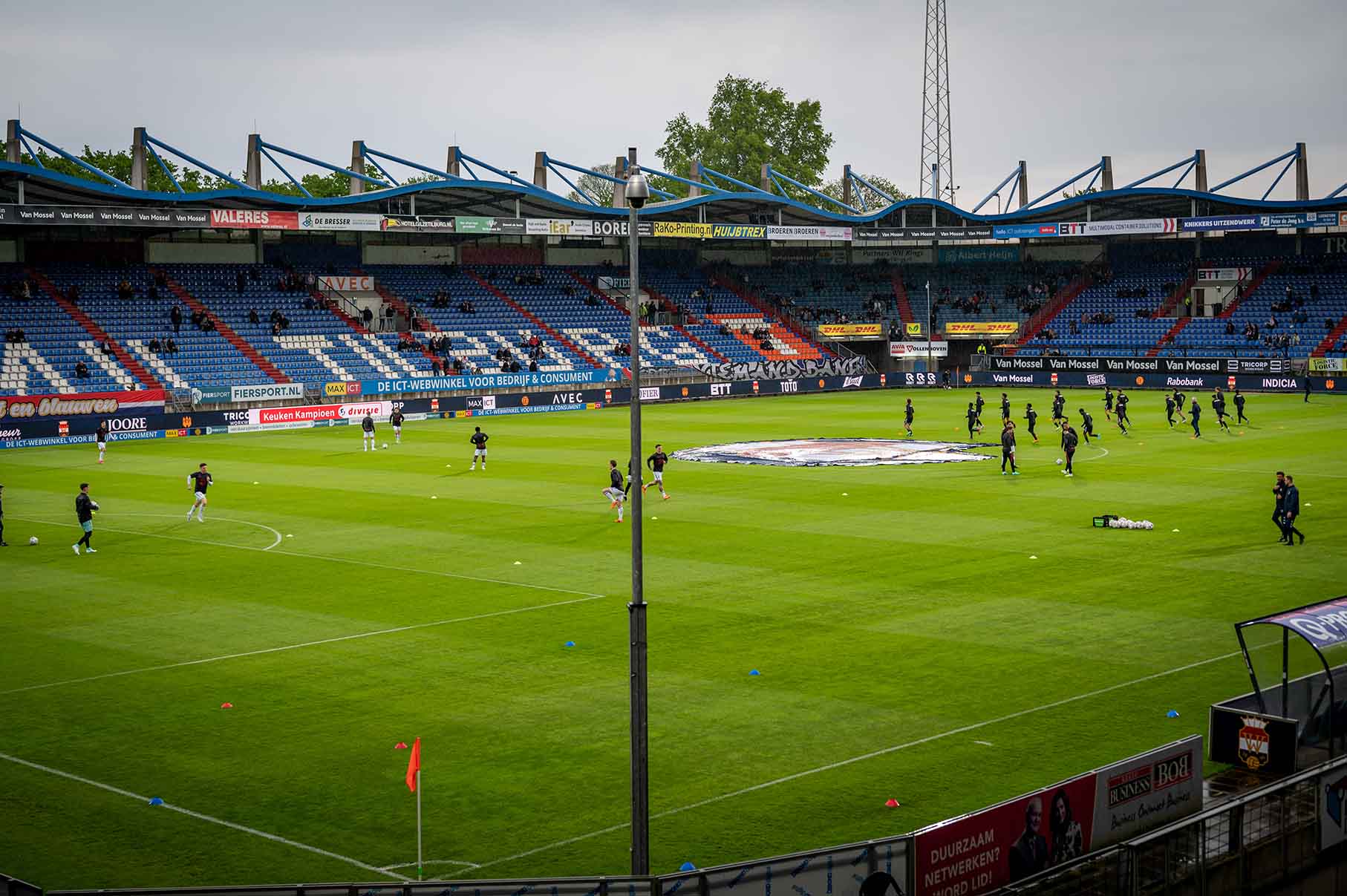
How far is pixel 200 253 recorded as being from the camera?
7938 centimetres

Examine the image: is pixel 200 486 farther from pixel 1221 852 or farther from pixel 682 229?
pixel 682 229

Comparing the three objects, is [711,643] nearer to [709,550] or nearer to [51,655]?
[709,550]

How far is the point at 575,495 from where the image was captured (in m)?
39.6

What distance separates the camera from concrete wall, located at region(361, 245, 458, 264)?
86.4 metres

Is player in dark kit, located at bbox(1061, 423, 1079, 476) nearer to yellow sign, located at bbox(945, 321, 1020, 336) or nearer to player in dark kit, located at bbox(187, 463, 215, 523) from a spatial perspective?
player in dark kit, located at bbox(187, 463, 215, 523)

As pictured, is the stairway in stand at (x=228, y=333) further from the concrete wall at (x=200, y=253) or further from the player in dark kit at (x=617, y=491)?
the player in dark kit at (x=617, y=491)

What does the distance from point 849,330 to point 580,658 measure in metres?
77.7

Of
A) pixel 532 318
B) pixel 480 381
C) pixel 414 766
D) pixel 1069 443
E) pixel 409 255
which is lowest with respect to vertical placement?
pixel 414 766

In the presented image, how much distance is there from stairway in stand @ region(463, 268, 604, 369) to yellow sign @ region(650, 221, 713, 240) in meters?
9.57

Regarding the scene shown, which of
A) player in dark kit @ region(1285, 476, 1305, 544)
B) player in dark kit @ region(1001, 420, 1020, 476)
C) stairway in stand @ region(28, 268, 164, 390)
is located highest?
stairway in stand @ region(28, 268, 164, 390)

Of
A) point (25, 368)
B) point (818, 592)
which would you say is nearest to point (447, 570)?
point (818, 592)

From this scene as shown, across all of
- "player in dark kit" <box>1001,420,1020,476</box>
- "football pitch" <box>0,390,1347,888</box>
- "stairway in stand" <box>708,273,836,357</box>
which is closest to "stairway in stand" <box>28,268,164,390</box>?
"football pitch" <box>0,390,1347,888</box>

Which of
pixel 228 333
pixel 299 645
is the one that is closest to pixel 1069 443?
pixel 299 645

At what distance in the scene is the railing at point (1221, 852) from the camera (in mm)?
12109
